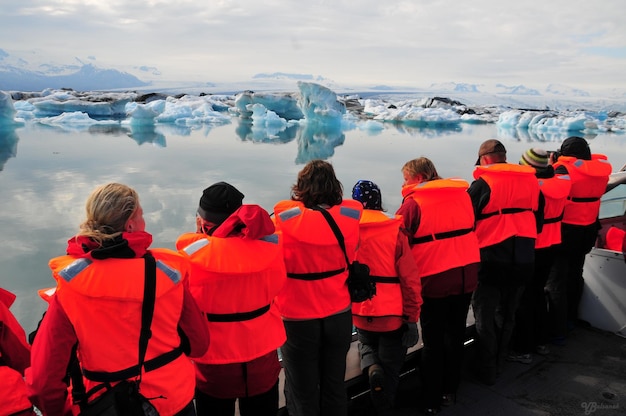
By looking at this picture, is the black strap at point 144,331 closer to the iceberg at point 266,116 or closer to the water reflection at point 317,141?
the water reflection at point 317,141

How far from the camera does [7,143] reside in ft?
58.0

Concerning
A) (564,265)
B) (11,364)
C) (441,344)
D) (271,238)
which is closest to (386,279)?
(441,344)

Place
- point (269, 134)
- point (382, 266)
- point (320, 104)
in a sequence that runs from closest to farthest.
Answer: point (382, 266)
point (269, 134)
point (320, 104)

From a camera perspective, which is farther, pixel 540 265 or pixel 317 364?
pixel 540 265

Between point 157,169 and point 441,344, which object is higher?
point 441,344

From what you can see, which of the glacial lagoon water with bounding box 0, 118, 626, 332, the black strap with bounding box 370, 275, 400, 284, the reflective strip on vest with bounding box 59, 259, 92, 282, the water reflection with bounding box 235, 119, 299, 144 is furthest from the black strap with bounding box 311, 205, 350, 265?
the water reflection with bounding box 235, 119, 299, 144

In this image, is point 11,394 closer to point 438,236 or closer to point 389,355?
point 389,355

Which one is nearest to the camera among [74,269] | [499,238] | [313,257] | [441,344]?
[74,269]

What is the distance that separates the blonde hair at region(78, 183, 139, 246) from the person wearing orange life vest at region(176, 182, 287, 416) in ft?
0.93

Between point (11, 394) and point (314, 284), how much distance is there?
986 millimetres

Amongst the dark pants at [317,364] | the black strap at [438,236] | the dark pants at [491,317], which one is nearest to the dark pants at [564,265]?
the dark pants at [491,317]

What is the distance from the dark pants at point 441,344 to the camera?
218cm

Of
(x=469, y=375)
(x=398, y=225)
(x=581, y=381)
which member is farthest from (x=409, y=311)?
(x=581, y=381)

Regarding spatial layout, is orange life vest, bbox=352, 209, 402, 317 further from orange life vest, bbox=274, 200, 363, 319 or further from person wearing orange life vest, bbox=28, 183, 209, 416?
person wearing orange life vest, bbox=28, 183, 209, 416
